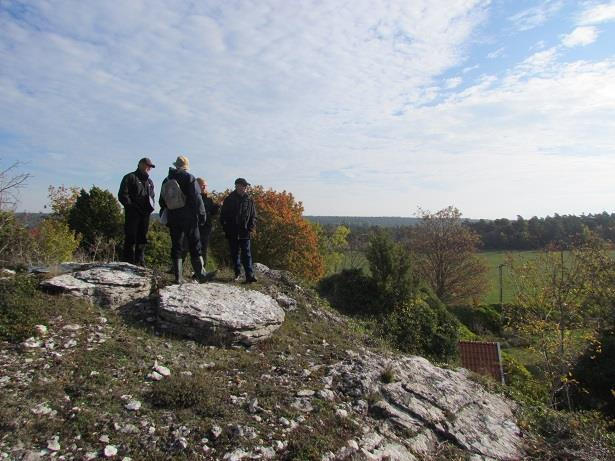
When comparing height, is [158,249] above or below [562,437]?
above

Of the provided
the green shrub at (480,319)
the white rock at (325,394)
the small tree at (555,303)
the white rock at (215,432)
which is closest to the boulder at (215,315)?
the white rock at (325,394)

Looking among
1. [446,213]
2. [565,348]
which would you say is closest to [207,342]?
[565,348]

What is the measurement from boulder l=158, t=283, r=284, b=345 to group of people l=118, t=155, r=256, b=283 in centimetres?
80

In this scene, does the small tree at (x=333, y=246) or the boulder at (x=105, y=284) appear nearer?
the boulder at (x=105, y=284)

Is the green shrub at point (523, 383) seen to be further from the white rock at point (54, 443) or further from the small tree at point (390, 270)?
the white rock at point (54, 443)

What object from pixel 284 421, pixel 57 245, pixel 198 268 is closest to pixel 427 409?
pixel 284 421

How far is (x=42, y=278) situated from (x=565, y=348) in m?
16.7

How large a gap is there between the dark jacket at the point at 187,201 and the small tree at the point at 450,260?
26293 millimetres

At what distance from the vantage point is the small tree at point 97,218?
50.1 feet

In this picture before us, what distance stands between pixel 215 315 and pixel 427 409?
3.69m

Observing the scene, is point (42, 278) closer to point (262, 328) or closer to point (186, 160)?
point (186, 160)

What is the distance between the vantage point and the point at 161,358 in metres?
6.08

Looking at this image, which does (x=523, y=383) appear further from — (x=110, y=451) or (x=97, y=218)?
(x=97, y=218)

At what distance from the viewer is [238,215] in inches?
350
